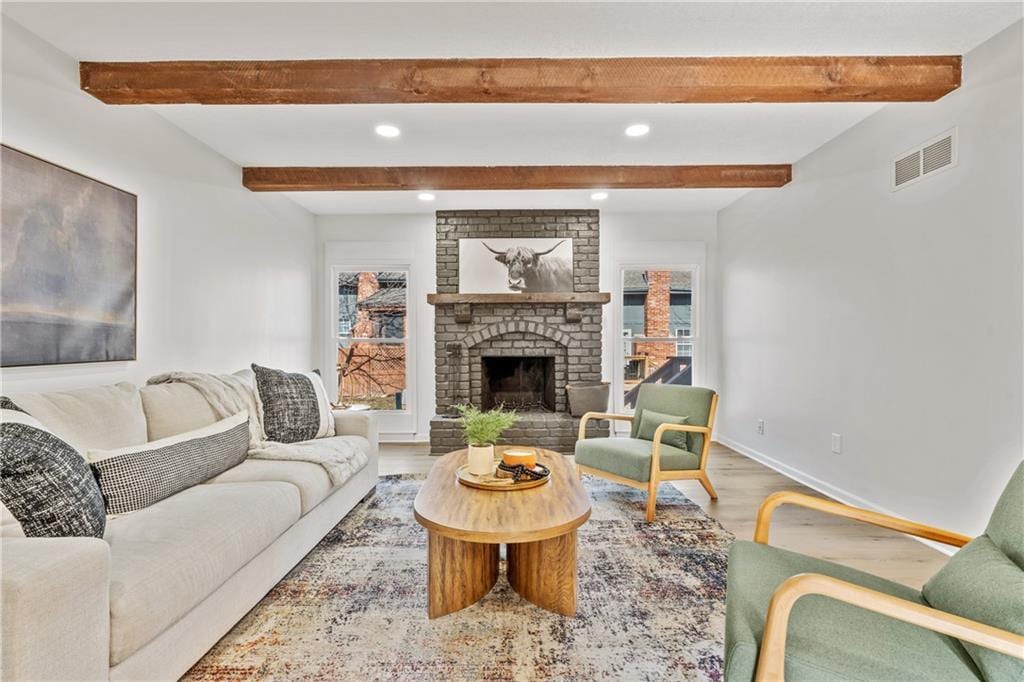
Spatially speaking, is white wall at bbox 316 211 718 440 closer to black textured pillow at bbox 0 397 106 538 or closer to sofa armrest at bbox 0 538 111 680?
black textured pillow at bbox 0 397 106 538

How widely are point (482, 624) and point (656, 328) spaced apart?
417 cm

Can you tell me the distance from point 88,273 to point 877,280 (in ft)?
14.6

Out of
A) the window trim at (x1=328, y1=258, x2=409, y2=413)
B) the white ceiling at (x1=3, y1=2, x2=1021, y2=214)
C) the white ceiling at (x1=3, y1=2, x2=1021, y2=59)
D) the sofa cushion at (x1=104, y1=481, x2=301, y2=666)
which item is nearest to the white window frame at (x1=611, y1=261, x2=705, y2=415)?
the white ceiling at (x1=3, y1=2, x2=1021, y2=214)

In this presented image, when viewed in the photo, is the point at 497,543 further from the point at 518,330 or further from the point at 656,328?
the point at 656,328

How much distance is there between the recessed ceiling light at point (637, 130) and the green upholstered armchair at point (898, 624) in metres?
2.62

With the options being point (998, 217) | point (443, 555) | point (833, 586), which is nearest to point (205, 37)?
point (443, 555)

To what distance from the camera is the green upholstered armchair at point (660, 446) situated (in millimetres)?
3115

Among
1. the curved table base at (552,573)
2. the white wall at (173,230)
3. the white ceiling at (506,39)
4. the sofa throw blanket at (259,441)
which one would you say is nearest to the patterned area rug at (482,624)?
the curved table base at (552,573)

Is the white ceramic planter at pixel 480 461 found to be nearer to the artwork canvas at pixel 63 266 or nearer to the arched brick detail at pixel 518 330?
the artwork canvas at pixel 63 266

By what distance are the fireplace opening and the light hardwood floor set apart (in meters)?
1.47

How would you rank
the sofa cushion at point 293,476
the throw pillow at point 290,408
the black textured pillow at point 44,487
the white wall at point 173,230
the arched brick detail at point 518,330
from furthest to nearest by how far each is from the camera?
the arched brick detail at point 518,330 → the throw pillow at point 290,408 → the sofa cushion at point 293,476 → the white wall at point 173,230 → the black textured pillow at point 44,487

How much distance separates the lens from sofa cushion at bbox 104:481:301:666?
4.49 feet

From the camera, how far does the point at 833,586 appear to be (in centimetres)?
108

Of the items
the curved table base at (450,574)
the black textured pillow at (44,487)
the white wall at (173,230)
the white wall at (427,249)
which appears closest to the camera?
the black textured pillow at (44,487)
